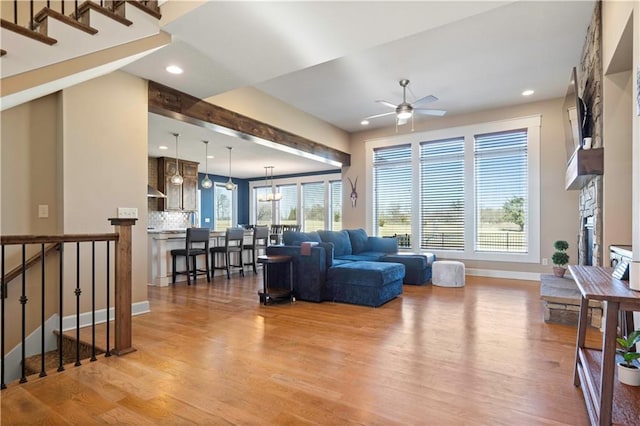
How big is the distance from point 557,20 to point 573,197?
329 centimetres

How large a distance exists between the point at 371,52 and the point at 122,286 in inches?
144

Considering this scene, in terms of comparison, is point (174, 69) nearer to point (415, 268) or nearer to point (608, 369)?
point (608, 369)

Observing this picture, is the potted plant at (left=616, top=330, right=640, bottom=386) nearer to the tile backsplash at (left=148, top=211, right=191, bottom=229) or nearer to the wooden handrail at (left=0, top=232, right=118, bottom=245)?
the wooden handrail at (left=0, top=232, right=118, bottom=245)

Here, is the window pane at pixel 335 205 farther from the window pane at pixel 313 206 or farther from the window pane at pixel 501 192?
the window pane at pixel 501 192

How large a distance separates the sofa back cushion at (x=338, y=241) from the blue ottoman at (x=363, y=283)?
1.30m

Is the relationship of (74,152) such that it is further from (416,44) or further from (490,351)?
(490,351)

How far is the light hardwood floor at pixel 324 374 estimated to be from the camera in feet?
6.00

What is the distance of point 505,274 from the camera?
621cm

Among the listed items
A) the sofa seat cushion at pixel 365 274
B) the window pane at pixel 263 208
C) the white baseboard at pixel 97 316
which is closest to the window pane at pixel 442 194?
the sofa seat cushion at pixel 365 274

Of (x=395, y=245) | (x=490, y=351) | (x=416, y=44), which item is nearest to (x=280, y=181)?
(x=395, y=245)

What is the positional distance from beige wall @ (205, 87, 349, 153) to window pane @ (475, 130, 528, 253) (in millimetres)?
2900

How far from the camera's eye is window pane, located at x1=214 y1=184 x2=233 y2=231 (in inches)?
424

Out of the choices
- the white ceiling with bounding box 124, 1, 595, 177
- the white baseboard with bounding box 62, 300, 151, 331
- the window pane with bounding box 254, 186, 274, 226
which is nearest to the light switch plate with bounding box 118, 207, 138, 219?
the white baseboard with bounding box 62, 300, 151, 331

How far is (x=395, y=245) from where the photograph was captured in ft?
22.0
